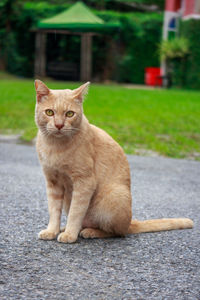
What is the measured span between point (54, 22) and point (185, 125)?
10033mm

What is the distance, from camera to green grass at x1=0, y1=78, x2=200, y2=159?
7.15m

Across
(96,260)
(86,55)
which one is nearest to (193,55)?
(86,55)

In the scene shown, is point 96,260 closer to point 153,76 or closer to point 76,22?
point 76,22

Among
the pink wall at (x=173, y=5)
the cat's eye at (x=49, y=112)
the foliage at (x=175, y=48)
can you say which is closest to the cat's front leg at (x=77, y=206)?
the cat's eye at (x=49, y=112)

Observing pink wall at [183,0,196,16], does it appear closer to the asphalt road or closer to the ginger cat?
the asphalt road

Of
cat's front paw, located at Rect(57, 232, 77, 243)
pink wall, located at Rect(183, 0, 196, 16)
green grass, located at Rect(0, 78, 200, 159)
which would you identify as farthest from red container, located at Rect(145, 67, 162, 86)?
cat's front paw, located at Rect(57, 232, 77, 243)

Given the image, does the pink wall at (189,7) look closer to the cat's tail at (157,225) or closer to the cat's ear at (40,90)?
the cat's tail at (157,225)

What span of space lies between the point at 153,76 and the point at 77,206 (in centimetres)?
1709

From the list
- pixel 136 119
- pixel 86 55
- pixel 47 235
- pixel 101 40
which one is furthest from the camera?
pixel 101 40

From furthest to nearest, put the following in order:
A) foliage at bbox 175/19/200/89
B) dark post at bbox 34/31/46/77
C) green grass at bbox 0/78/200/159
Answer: dark post at bbox 34/31/46/77
foliage at bbox 175/19/200/89
green grass at bbox 0/78/200/159

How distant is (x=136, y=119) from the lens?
9039mm

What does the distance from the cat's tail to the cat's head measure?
86cm

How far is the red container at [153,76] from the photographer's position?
19.3 m

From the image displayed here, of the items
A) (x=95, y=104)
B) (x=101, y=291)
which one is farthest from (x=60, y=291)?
(x=95, y=104)
